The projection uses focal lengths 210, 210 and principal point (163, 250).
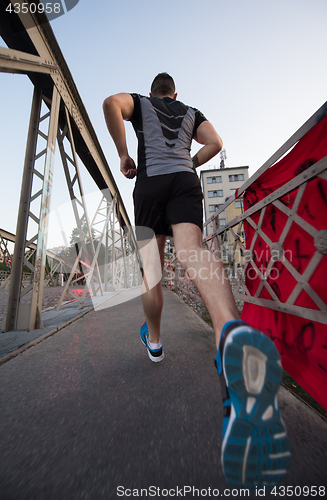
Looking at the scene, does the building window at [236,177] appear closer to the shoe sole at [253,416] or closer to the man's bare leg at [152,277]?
the man's bare leg at [152,277]

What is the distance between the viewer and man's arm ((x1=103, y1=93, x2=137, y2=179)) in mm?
1316

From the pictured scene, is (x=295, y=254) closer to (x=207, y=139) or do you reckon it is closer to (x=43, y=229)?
(x=207, y=139)

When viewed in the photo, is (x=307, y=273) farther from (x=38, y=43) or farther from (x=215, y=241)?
(x=38, y=43)

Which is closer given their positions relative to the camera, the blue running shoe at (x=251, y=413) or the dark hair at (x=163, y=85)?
the blue running shoe at (x=251, y=413)

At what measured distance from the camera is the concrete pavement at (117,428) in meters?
0.73

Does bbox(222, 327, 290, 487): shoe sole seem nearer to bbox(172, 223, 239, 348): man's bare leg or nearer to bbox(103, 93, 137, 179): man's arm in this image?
bbox(172, 223, 239, 348): man's bare leg

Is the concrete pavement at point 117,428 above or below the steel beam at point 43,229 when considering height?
below

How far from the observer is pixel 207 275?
3.21ft

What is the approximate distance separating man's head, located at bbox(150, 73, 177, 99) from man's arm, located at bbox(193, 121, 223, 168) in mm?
449

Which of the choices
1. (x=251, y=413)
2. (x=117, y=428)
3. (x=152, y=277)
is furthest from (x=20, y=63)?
(x=251, y=413)

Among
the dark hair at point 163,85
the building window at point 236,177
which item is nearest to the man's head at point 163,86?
the dark hair at point 163,85

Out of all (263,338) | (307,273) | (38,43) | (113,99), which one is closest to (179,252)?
(263,338)

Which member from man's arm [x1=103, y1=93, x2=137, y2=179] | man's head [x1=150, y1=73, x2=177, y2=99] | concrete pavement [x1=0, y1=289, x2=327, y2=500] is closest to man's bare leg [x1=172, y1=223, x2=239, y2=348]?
concrete pavement [x1=0, y1=289, x2=327, y2=500]

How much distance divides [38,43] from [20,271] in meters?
2.91
